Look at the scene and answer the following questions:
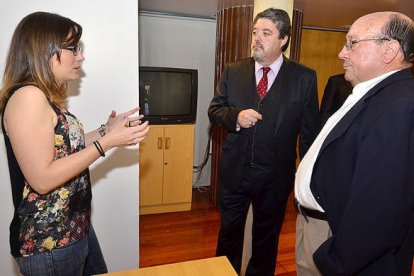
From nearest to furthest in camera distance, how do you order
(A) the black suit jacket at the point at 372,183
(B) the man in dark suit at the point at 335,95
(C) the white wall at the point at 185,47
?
(A) the black suit jacket at the point at 372,183, (B) the man in dark suit at the point at 335,95, (C) the white wall at the point at 185,47

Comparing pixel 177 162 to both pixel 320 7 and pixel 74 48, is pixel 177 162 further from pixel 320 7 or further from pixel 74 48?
pixel 74 48

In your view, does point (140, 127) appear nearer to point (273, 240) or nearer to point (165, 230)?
point (273, 240)

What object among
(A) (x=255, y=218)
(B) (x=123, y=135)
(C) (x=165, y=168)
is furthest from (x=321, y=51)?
(B) (x=123, y=135)

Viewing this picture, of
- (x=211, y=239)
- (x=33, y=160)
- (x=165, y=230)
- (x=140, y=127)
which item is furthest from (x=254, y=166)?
(x=165, y=230)

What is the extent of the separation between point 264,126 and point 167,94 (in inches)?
70.7

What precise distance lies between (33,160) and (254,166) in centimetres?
115

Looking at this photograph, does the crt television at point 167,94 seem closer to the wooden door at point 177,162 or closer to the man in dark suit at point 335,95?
the wooden door at point 177,162

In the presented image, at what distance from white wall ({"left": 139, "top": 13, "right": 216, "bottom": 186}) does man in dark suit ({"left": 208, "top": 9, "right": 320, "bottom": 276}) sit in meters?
2.08

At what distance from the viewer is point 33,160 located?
0.96 m

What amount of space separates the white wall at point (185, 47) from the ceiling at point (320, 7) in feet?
0.39

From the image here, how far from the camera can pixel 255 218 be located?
1911 millimetres

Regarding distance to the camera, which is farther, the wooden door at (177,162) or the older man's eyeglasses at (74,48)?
the wooden door at (177,162)

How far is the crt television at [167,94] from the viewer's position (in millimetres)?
3273

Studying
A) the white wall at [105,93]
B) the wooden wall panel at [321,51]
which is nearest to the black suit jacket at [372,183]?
the white wall at [105,93]
